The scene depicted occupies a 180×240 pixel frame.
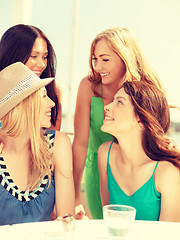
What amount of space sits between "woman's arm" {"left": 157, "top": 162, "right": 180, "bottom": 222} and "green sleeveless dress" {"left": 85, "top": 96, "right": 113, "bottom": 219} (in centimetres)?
65

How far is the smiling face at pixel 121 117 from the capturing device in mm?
1737

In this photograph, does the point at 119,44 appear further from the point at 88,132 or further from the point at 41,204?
the point at 41,204

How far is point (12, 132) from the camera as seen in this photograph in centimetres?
167

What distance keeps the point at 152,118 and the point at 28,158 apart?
664 mm

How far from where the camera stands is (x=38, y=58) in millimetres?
2254

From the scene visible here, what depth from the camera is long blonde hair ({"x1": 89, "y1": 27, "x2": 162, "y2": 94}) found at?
206cm

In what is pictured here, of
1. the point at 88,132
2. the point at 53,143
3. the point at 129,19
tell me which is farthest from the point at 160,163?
the point at 129,19

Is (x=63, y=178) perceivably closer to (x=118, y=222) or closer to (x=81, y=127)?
(x=81, y=127)

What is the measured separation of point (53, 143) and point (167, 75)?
11.8 meters

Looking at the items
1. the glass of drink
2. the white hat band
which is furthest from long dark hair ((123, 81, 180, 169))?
the glass of drink

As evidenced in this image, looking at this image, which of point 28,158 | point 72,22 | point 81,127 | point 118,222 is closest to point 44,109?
point 28,158

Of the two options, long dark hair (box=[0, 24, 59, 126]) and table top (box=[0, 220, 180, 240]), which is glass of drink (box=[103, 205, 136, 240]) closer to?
table top (box=[0, 220, 180, 240])

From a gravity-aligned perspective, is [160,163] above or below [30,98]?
below

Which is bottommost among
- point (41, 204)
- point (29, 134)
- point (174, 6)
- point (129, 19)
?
point (41, 204)
